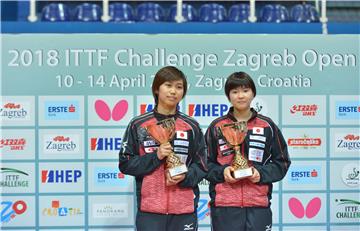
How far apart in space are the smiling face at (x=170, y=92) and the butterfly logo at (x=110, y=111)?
108 centimetres

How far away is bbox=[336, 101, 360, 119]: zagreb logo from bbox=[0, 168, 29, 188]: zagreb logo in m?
2.60

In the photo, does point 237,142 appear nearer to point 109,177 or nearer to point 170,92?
point 170,92

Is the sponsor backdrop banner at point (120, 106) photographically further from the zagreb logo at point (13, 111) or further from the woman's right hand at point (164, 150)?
the woman's right hand at point (164, 150)

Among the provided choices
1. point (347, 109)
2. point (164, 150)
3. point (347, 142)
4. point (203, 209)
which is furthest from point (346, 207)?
point (164, 150)

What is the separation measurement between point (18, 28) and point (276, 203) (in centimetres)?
257

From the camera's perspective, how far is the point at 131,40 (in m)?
5.20

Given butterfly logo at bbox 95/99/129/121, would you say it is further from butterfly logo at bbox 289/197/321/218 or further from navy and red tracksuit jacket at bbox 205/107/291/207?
butterfly logo at bbox 289/197/321/218

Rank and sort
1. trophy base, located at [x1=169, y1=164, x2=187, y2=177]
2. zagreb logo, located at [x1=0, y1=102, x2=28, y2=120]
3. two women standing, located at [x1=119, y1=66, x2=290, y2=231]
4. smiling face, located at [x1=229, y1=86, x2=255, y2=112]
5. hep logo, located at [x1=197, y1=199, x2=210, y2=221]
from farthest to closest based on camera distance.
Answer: hep logo, located at [x1=197, y1=199, x2=210, y2=221], zagreb logo, located at [x1=0, y1=102, x2=28, y2=120], smiling face, located at [x1=229, y1=86, x2=255, y2=112], two women standing, located at [x1=119, y1=66, x2=290, y2=231], trophy base, located at [x1=169, y1=164, x2=187, y2=177]

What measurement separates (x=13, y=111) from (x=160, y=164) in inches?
64.9

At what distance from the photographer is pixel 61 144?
523 cm

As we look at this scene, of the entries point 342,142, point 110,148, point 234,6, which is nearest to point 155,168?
point 110,148

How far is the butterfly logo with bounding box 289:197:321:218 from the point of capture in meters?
5.34

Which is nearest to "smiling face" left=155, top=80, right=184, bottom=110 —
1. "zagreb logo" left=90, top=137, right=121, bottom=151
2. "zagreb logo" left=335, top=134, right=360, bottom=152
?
"zagreb logo" left=90, top=137, right=121, bottom=151

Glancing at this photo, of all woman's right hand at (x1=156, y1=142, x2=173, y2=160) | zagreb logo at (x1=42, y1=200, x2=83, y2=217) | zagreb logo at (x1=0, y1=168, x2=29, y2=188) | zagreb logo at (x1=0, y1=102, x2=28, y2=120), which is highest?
zagreb logo at (x1=0, y1=102, x2=28, y2=120)
